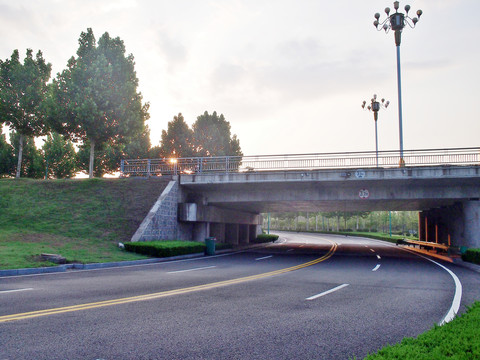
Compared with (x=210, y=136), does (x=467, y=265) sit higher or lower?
lower

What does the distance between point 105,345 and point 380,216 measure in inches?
3241

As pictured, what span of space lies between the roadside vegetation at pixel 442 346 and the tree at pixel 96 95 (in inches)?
1144

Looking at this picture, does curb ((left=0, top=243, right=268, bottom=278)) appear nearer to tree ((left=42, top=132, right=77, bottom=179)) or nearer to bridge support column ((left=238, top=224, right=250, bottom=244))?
bridge support column ((left=238, top=224, right=250, bottom=244))

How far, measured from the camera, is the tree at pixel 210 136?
5220cm

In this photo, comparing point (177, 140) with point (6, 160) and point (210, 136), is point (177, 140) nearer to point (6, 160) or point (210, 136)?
point (210, 136)

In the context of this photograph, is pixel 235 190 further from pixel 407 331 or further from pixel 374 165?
pixel 407 331

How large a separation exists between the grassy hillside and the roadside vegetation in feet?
40.6

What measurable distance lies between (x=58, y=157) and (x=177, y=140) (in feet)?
62.6

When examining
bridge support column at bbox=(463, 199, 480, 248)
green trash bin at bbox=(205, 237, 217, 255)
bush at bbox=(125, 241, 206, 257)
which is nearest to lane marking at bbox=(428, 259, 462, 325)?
bridge support column at bbox=(463, 199, 480, 248)

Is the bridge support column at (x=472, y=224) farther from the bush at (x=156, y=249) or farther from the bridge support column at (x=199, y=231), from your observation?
the bridge support column at (x=199, y=231)

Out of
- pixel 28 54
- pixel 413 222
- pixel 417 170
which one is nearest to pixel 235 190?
pixel 417 170

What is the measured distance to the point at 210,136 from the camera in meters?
52.3

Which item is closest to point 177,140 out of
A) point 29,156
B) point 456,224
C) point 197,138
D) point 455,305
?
point 197,138

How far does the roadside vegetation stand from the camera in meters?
3.25
